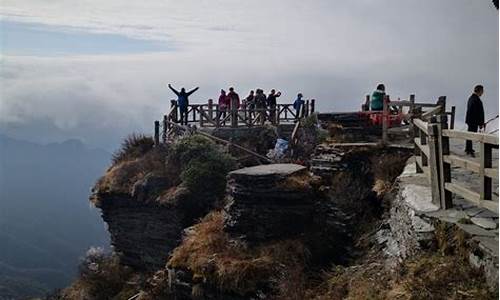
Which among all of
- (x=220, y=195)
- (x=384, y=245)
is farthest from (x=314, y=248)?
(x=220, y=195)

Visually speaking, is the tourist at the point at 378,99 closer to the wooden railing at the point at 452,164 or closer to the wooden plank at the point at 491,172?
the wooden railing at the point at 452,164

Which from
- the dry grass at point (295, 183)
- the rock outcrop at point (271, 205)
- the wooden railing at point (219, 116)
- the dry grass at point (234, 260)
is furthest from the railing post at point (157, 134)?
the dry grass at point (295, 183)

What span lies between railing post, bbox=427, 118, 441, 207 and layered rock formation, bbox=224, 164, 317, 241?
537cm

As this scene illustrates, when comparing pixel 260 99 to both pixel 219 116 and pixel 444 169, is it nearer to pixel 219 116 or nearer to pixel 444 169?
pixel 219 116

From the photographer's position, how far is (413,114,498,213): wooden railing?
792 centimetres

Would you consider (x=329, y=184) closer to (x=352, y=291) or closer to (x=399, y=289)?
(x=352, y=291)

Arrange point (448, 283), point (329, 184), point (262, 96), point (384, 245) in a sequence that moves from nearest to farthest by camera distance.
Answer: point (448, 283), point (384, 245), point (329, 184), point (262, 96)

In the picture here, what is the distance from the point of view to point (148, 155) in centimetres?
2320

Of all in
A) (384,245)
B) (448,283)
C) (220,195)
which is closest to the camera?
(448,283)

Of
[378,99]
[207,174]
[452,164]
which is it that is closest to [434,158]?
[452,164]

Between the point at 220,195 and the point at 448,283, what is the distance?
40.1 feet

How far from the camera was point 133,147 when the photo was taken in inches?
973

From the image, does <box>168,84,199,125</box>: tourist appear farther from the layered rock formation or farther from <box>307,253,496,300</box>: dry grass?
<box>307,253,496,300</box>: dry grass

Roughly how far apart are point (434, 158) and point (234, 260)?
611cm
